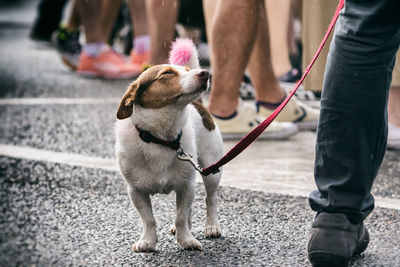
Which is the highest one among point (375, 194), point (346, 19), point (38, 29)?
point (346, 19)

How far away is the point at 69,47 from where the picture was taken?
27.3 feet

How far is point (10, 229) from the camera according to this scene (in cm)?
294

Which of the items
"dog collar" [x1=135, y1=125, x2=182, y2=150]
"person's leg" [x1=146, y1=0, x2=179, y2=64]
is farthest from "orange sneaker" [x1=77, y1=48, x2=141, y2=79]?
"dog collar" [x1=135, y1=125, x2=182, y2=150]

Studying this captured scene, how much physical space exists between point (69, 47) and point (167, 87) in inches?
231

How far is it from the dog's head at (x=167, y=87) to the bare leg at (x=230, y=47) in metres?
1.80

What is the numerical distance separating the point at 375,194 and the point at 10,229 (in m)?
1.74

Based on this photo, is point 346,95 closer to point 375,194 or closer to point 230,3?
point 375,194

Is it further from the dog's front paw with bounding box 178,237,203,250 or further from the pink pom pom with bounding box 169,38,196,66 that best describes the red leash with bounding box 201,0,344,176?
the pink pom pom with bounding box 169,38,196,66

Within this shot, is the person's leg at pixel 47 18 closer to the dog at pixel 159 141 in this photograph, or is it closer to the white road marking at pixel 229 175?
the white road marking at pixel 229 175

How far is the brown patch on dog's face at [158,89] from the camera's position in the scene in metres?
2.68

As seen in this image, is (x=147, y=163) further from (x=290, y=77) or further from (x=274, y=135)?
(x=290, y=77)

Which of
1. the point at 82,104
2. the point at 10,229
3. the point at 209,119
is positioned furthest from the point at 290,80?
the point at 10,229

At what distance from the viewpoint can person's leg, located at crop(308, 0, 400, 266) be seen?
2373 millimetres

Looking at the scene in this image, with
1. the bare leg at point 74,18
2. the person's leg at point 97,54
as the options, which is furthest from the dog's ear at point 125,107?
the bare leg at point 74,18
